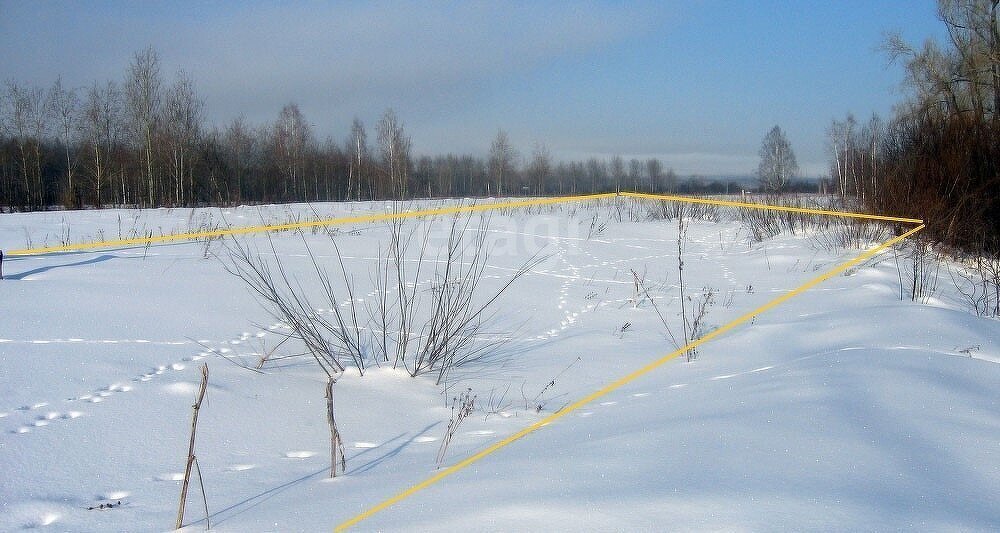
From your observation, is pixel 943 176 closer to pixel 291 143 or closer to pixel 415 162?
pixel 415 162

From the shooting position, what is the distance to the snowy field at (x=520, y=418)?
1695mm

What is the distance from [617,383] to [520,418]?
35.1 inches

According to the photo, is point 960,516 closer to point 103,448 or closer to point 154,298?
point 103,448

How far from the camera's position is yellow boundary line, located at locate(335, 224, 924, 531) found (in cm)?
198

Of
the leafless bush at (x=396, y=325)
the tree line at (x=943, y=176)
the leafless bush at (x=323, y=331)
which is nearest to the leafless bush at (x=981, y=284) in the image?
the tree line at (x=943, y=176)

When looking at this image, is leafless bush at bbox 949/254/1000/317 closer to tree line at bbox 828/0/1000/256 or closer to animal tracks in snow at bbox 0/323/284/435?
tree line at bbox 828/0/1000/256

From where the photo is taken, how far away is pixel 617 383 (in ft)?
12.9

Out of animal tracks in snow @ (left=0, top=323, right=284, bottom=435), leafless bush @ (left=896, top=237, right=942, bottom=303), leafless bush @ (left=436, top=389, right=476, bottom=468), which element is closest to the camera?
animal tracks in snow @ (left=0, top=323, right=284, bottom=435)

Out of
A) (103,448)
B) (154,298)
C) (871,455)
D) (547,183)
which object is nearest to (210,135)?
(547,183)

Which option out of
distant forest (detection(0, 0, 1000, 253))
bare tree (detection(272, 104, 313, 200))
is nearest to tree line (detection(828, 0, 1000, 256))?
distant forest (detection(0, 0, 1000, 253))

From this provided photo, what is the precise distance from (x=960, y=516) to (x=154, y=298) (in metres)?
5.14

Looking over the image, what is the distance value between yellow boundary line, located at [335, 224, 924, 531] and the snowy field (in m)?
0.07

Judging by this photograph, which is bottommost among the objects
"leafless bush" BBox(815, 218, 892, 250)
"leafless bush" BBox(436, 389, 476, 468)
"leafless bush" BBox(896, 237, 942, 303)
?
"leafless bush" BBox(436, 389, 476, 468)

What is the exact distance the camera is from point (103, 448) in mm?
2568
